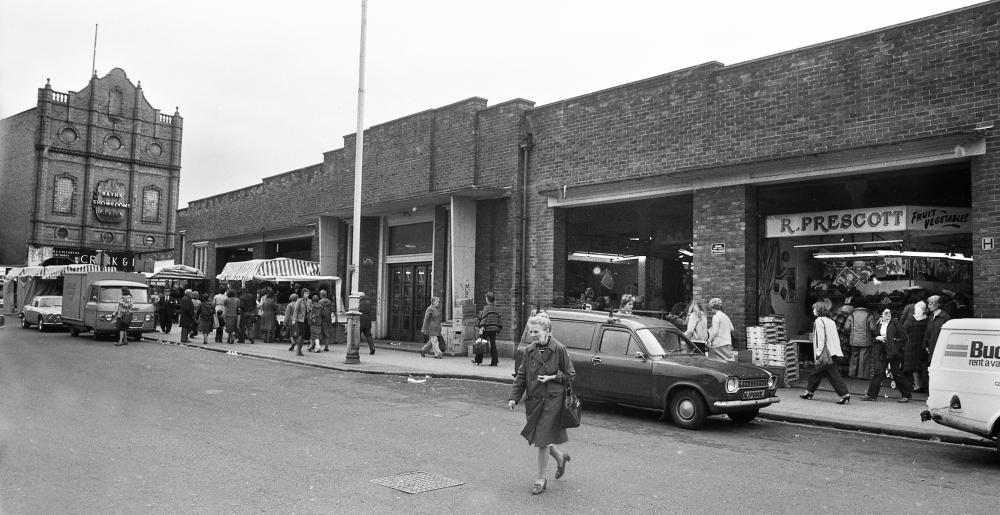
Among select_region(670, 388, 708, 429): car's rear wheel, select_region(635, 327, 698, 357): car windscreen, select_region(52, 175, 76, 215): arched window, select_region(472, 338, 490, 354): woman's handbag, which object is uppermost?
select_region(52, 175, 76, 215): arched window

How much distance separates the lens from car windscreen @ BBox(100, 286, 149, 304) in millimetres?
23828

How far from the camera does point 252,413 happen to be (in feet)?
32.6

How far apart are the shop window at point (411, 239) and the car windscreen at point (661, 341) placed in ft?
41.5

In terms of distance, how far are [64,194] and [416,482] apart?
5937cm

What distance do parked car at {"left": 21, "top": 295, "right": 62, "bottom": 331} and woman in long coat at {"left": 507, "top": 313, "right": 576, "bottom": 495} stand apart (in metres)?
26.9

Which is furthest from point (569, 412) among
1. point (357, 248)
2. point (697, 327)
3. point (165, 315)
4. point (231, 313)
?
point (165, 315)

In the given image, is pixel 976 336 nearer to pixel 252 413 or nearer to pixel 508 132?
pixel 252 413

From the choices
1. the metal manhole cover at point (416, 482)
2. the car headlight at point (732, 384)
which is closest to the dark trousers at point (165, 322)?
the metal manhole cover at point (416, 482)

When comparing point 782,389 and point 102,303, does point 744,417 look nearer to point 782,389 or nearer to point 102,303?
point 782,389

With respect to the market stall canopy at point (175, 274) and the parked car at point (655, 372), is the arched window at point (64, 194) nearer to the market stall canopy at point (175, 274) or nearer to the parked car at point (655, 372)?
the market stall canopy at point (175, 274)

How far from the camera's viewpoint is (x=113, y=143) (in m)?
60.2

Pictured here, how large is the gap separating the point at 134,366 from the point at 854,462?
47.8 feet

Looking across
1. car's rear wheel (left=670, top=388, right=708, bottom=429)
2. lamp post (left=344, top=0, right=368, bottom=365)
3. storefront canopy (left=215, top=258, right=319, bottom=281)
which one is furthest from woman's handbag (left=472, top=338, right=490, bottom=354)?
storefront canopy (left=215, top=258, right=319, bottom=281)

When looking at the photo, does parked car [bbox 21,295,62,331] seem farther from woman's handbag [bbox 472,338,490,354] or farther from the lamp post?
woman's handbag [bbox 472,338,490,354]
